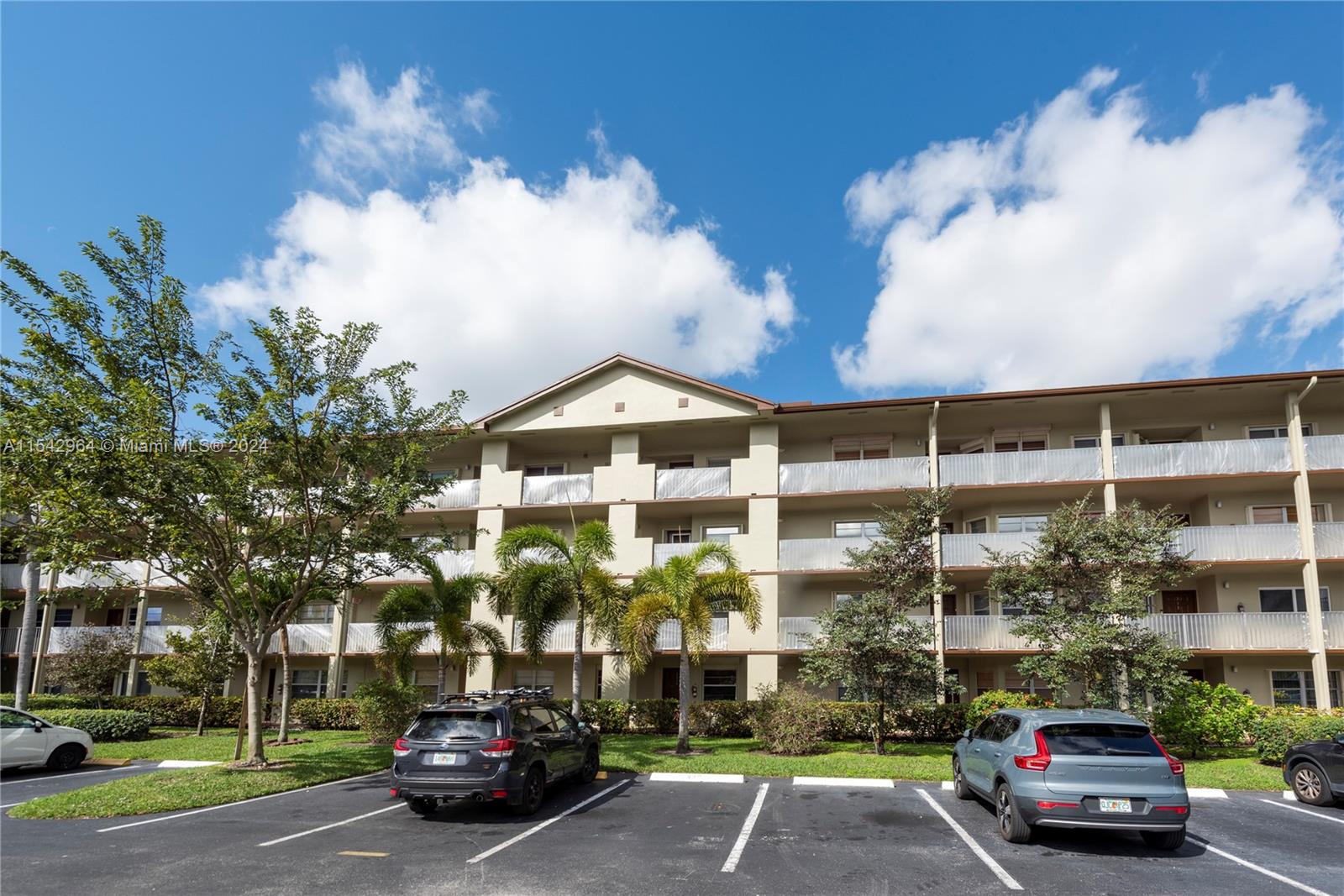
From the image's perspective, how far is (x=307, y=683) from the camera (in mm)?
29234

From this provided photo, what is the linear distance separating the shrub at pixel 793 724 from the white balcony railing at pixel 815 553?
6.26 m

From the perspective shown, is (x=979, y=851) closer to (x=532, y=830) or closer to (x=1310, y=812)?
(x=532, y=830)

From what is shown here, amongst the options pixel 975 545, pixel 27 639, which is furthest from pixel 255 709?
pixel 975 545

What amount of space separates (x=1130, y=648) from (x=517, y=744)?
44.9ft

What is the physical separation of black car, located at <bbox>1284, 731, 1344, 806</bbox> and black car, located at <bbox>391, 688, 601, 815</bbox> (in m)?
12.1

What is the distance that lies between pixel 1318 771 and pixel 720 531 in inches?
658

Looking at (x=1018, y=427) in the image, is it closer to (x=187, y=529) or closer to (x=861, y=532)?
(x=861, y=532)

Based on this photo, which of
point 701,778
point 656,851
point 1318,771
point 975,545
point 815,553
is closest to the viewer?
point 656,851

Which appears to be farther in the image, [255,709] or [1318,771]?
[255,709]

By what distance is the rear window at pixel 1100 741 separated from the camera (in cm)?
932

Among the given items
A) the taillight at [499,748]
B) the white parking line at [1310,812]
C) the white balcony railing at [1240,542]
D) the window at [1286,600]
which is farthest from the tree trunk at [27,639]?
the window at [1286,600]

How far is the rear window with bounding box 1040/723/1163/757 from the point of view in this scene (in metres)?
9.32

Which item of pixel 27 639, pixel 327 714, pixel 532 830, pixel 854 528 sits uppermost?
pixel 854 528

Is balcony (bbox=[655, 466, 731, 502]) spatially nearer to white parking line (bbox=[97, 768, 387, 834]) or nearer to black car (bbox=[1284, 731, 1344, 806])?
white parking line (bbox=[97, 768, 387, 834])
